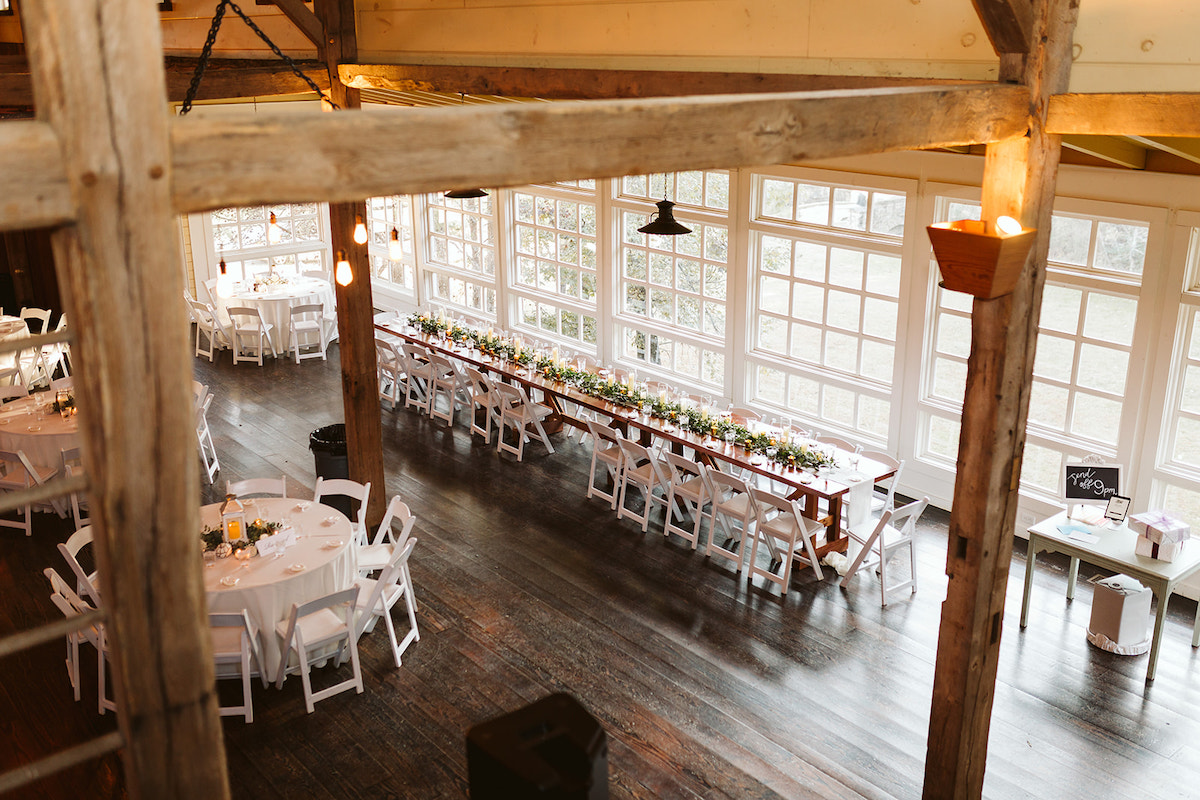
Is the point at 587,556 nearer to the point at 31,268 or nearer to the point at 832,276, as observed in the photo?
the point at 832,276

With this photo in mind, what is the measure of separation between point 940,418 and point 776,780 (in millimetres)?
4116

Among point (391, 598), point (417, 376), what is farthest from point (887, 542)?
point (417, 376)

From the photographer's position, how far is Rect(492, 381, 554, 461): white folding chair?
9.47 meters

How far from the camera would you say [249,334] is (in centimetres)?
1288

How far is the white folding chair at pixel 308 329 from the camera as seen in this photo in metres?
12.8

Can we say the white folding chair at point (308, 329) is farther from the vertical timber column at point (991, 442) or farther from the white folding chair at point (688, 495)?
the vertical timber column at point (991, 442)

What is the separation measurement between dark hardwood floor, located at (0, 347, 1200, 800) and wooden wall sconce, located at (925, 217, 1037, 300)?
2.72 metres

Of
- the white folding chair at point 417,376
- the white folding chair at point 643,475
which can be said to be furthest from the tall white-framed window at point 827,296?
the white folding chair at point 417,376

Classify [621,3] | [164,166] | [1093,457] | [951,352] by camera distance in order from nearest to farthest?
[164,166] < [621,3] < [1093,457] < [951,352]

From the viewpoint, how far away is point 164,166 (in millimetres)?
1902

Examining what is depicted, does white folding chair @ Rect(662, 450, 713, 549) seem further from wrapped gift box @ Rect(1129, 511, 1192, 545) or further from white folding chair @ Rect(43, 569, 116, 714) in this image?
white folding chair @ Rect(43, 569, 116, 714)

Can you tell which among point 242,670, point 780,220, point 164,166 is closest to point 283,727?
point 242,670

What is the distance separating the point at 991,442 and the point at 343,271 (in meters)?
4.60

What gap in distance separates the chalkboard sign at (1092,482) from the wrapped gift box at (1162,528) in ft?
1.13
